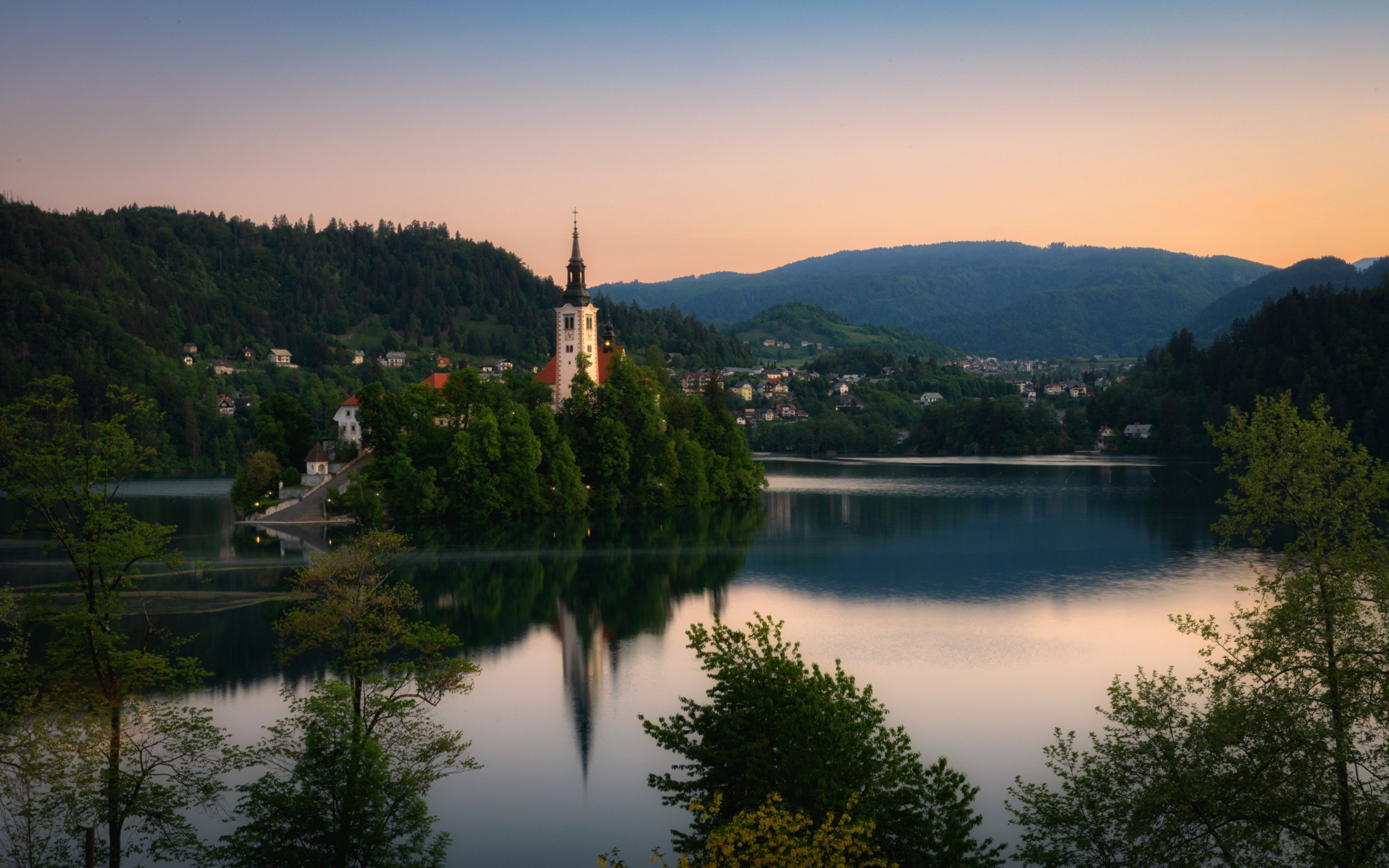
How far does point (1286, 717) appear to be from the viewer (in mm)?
14344

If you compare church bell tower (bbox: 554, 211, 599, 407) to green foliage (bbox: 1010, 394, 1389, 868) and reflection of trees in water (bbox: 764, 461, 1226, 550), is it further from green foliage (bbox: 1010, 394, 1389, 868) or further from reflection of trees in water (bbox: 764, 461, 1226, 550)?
green foliage (bbox: 1010, 394, 1389, 868)

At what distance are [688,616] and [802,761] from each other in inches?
966

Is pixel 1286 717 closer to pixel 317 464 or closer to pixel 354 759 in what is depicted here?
pixel 354 759

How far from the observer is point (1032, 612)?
37844 mm

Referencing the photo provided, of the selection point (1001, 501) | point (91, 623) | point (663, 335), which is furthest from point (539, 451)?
point (663, 335)

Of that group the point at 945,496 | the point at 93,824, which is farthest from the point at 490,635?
the point at 945,496

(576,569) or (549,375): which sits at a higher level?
(549,375)

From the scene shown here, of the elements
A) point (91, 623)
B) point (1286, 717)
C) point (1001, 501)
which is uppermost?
point (91, 623)

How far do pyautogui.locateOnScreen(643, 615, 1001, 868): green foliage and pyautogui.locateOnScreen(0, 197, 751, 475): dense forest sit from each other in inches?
2716

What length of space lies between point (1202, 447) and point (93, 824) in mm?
122308

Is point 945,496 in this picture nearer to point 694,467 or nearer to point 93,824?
point 694,467

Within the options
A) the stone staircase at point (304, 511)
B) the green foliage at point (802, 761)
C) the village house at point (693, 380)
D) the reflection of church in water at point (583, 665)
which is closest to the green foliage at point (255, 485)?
the stone staircase at point (304, 511)

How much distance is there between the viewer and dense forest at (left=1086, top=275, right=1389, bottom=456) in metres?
104

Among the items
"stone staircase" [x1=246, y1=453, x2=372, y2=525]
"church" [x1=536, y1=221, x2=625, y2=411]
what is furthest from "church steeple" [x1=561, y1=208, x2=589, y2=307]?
"stone staircase" [x1=246, y1=453, x2=372, y2=525]
